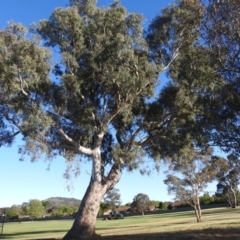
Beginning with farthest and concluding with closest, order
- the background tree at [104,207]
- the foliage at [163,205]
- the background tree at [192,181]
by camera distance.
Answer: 1. the foliage at [163,205]
2. the background tree at [104,207]
3. the background tree at [192,181]

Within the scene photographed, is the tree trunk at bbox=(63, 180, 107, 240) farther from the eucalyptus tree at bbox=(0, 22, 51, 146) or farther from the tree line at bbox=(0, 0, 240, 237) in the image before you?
the eucalyptus tree at bbox=(0, 22, 51, 146)

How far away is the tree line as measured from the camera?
74.1ft

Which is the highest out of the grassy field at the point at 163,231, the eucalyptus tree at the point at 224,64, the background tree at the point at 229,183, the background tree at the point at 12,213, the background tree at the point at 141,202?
the background tree at the point at 12,213

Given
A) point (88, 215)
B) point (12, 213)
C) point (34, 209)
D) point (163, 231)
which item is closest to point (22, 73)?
point (88, 215)

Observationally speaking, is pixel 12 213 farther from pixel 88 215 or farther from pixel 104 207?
pixel 88 215

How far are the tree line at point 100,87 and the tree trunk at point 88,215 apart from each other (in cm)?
6

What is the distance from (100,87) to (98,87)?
0.23 metres

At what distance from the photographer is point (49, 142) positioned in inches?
979

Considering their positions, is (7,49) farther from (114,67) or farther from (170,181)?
(170,181)

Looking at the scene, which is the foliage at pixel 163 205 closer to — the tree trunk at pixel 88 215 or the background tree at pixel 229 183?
the background tree at pixel 229 183

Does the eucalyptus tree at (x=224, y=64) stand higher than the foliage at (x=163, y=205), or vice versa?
the foliage at (x=163, y=205)

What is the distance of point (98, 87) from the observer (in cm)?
2555

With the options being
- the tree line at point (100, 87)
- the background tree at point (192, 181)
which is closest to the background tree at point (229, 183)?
the background tree at point (192, 181)

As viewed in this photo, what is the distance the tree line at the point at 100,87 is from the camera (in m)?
22.6
